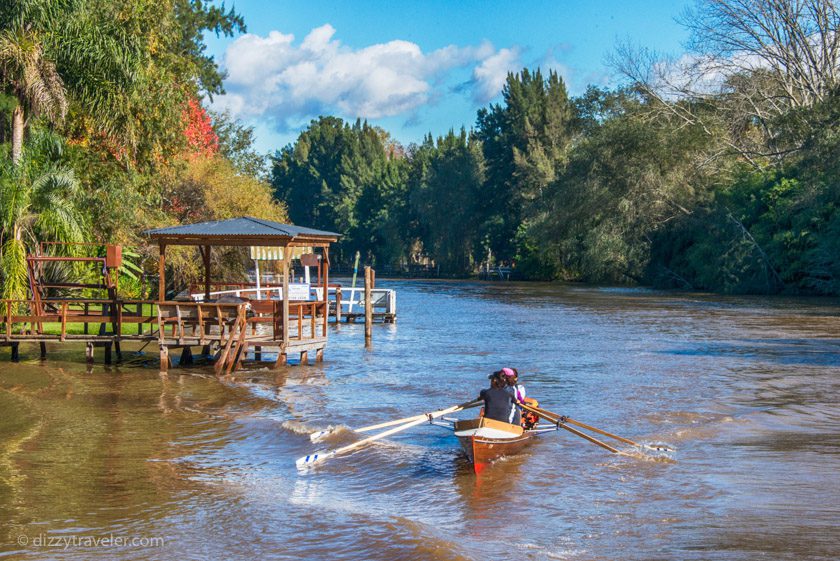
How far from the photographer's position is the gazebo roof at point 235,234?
2272 cm

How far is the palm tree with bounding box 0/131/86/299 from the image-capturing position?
2458 cm

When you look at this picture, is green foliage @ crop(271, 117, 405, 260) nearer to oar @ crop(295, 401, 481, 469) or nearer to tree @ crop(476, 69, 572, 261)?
tree @ crop(476, 69, 572, 261)

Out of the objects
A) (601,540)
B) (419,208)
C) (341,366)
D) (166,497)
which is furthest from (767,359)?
(419,208)

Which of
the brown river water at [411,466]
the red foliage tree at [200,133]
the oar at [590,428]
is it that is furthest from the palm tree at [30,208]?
the oar at [590,428]

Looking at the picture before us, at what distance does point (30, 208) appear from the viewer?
25.6 meters

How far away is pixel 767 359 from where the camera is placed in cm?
2661

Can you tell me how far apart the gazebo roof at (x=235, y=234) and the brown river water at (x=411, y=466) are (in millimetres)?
3256

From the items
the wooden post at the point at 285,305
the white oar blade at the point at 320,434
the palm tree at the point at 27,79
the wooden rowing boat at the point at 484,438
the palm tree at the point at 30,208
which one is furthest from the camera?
the palm tree at the point at 27,79

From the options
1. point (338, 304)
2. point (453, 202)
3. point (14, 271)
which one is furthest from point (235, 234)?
point (453, 202)

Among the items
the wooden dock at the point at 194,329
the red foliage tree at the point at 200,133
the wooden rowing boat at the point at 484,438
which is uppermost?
the red foliage tree at the point at 200,133

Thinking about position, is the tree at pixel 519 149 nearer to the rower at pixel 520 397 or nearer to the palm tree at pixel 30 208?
the palm tree at pixel 30 208

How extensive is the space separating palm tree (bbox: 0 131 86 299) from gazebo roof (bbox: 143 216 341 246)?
3.36 metres

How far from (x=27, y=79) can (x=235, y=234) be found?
769 centimetres

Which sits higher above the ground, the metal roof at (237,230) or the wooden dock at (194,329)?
the metal roof at (237,230)
